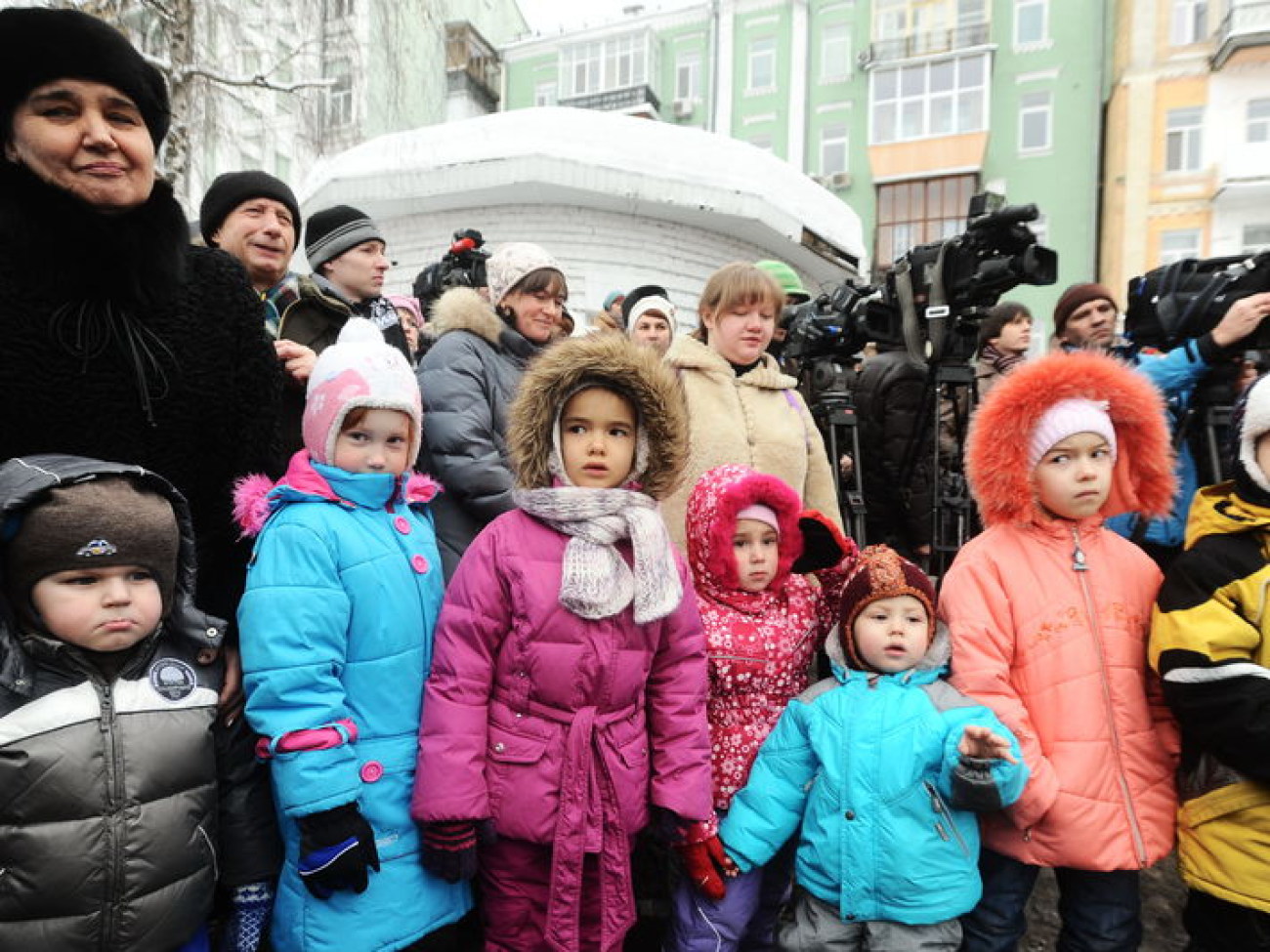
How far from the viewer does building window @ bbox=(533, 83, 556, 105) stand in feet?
74.8

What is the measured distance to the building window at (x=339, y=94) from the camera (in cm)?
695

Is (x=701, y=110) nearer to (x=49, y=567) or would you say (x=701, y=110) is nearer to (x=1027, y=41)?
(x=1027, y=41)

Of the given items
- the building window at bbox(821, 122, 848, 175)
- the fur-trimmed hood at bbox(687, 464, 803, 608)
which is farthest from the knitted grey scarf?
the building window at bbox(821, 122, 848, 175)

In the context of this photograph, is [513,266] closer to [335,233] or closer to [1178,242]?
[335,233]

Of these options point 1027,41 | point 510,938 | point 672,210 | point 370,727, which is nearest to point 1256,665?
point 510,938

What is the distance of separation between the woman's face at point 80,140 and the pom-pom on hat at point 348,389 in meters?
0.48

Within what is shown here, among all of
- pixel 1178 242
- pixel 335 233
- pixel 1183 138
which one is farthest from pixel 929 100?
pixel 335 233

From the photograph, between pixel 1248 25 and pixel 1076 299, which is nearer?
pixel 1076 299

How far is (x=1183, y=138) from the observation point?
16.8m

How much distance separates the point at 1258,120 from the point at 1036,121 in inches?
171

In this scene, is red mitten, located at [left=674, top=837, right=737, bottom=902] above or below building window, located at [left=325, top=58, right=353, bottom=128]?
below

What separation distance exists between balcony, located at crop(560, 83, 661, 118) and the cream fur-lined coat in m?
19.6

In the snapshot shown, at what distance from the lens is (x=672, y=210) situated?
671 cm

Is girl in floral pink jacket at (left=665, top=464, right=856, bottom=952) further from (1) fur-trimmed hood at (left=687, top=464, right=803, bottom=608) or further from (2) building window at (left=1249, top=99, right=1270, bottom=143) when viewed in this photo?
(2) building window at (left=1249, top=99, right=1270, bottom=143)
